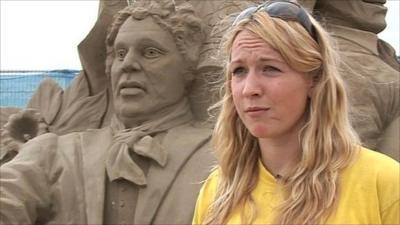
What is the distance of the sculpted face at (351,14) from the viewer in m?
5.57

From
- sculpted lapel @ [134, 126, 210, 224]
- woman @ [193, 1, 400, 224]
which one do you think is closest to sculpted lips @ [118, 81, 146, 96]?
sculpted lapel @ [134, 126, 210, 224]

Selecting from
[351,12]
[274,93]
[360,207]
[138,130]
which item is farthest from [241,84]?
[351,12]

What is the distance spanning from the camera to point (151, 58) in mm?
4820

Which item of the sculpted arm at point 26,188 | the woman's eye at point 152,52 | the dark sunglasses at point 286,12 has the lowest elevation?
the sculpted arm at point 26,188

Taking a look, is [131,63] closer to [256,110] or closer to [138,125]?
[138,125]

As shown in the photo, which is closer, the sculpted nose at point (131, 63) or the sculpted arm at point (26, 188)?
the sculpted arm at point (26, 188)

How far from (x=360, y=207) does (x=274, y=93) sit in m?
0.27

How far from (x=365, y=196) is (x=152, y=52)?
321cm

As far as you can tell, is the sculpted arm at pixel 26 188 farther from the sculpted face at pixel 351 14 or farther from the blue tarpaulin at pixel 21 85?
the blue tarpaulin at pixel 21 85

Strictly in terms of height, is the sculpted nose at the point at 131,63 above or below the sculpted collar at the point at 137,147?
above

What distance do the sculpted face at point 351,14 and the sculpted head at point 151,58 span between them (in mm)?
998

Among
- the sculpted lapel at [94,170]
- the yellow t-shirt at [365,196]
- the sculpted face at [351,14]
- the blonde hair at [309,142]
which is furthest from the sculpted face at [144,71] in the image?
the yellow t-shirt at [365,196]

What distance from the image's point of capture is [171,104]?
490 cm

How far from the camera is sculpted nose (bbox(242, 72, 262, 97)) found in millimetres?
1755
